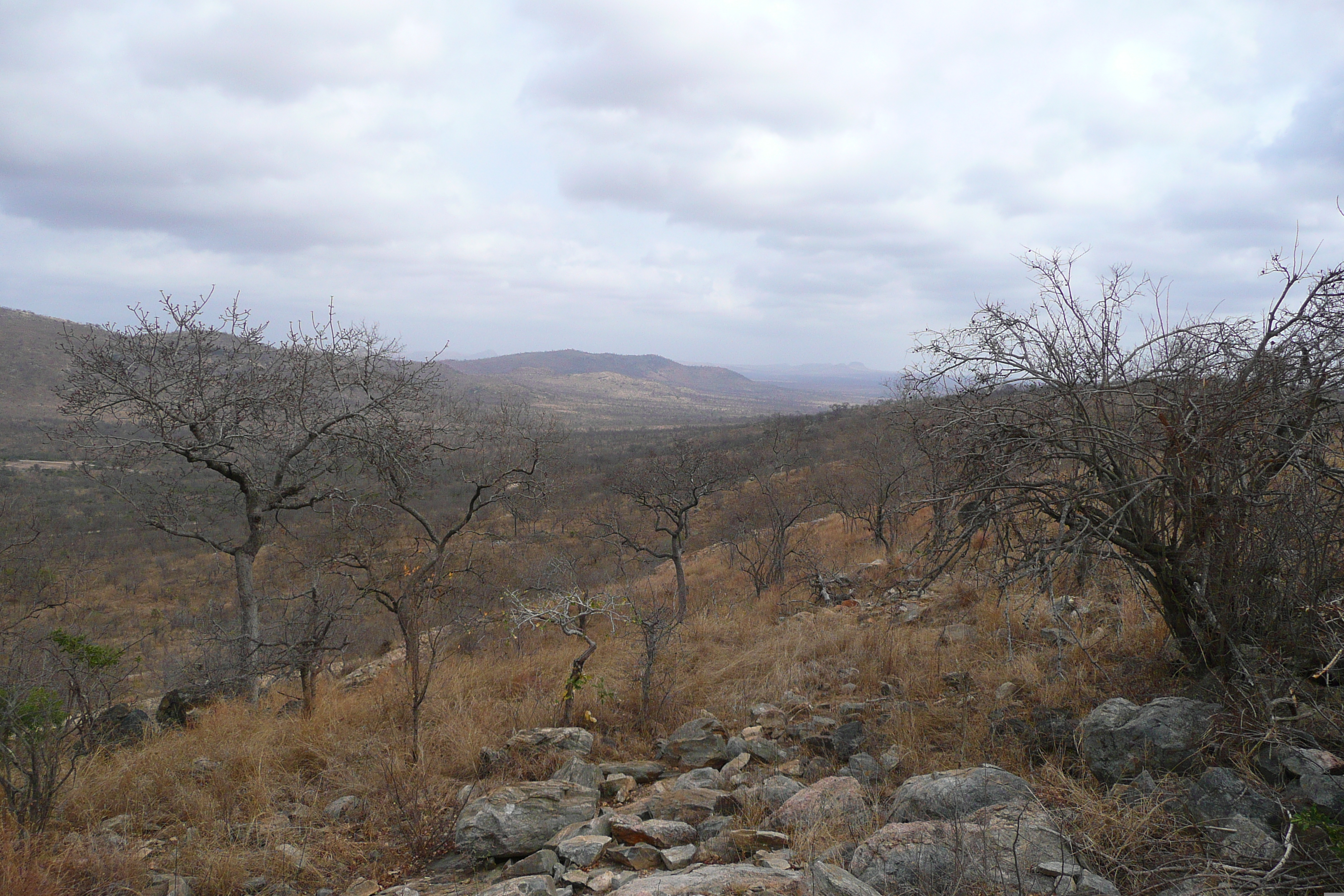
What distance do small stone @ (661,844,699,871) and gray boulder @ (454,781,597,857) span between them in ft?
2.62

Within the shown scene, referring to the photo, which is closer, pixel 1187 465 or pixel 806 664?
pixel 1187 465

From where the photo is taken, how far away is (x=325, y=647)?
7.00 metres

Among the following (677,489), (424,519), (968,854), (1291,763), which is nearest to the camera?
(968,854)

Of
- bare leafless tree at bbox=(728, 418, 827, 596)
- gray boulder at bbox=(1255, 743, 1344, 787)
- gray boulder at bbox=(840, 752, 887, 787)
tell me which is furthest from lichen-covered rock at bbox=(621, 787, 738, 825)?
bare leafless tree at bbox=(728, 418, 827, 596)

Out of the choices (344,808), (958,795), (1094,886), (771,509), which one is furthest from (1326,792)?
(771,509)

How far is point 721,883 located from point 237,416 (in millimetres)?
8243

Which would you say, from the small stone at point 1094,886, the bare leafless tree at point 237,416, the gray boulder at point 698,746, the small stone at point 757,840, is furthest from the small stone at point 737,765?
the bare leafless tree at point 237,416

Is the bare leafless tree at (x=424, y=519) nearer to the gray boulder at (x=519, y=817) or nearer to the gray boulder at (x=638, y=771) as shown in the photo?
the gray boulder at (x=519, y=817)

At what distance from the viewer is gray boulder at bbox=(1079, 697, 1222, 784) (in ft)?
13.0

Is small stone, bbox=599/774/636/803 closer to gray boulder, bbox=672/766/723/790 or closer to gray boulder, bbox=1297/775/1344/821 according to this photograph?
gray boulder, bbox=672/766/723/790

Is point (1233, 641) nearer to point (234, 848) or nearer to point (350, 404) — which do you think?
point (234, 848)

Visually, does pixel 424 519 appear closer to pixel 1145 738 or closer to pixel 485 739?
pixel 485 739

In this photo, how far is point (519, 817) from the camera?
428 cm

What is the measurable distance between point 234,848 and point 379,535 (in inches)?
243
